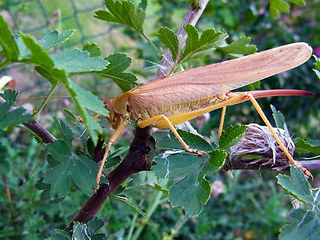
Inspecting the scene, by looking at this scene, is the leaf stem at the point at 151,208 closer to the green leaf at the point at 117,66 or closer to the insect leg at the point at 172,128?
the insect leg at the point at 172,128

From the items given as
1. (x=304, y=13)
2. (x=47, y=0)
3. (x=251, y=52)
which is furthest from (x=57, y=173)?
(x=47, y=0)

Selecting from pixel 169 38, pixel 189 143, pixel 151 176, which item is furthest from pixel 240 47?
pixel 151 176

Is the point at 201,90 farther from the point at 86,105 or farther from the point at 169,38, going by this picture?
the point at 86,105

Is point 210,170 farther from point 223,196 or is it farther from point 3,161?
point 223,196

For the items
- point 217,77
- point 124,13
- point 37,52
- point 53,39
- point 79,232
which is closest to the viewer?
point 37,52

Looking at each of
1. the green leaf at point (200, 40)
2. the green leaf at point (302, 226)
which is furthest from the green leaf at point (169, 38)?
the green leaf at point (302, 226)

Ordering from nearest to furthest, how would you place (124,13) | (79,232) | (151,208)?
1. (79,232)
2. (124,13)
3. (151,208)

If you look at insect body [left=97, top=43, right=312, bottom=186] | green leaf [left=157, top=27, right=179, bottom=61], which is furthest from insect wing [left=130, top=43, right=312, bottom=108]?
green leaf [left=157, top=27, right=179, bottom=61]

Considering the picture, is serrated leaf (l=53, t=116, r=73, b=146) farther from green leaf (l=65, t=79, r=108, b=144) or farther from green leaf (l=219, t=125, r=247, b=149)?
green leaf (l=219, t=125, r=247, b=149)
